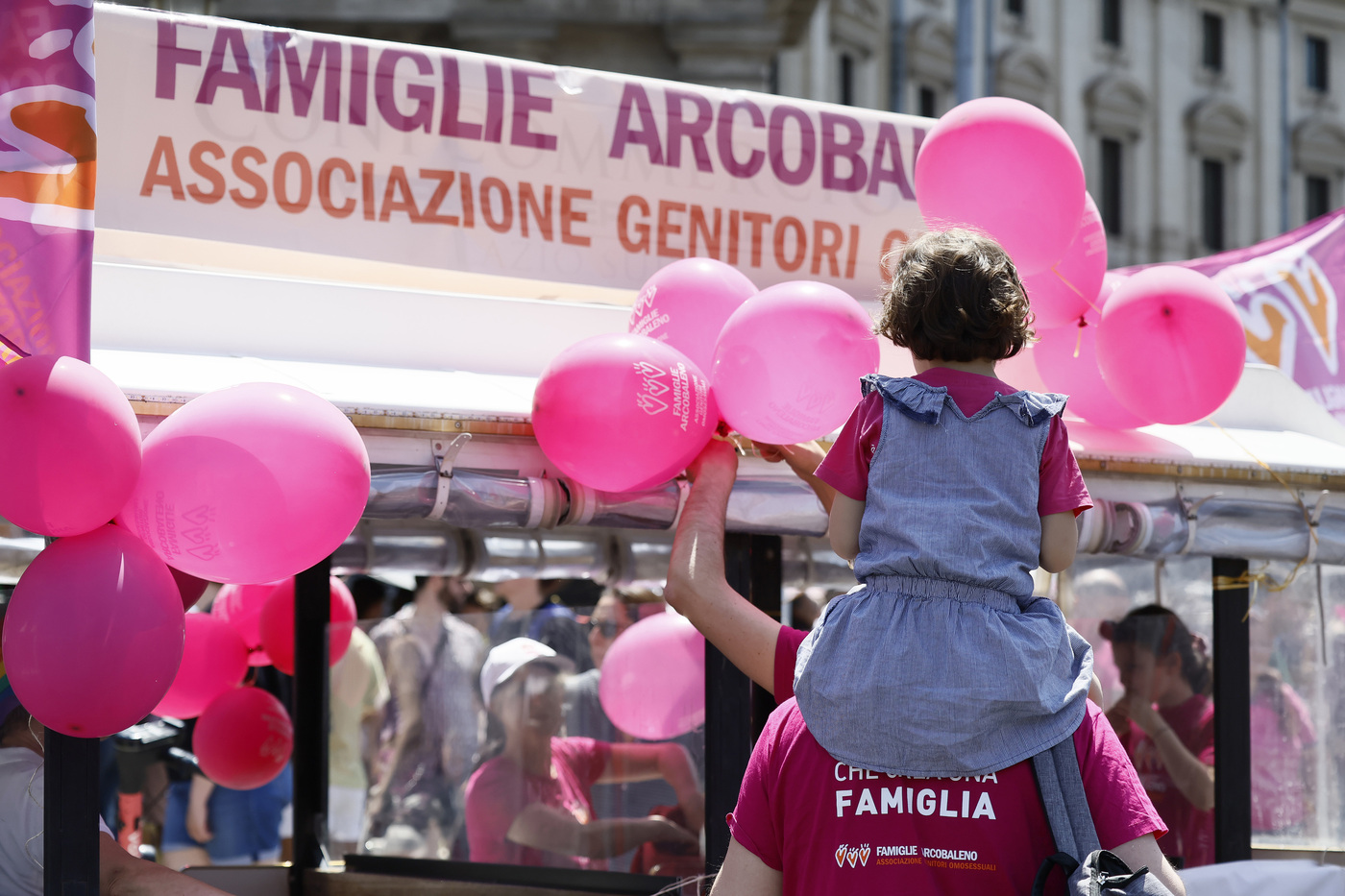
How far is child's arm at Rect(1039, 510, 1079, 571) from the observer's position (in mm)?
1934

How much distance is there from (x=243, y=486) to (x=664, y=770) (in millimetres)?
2074

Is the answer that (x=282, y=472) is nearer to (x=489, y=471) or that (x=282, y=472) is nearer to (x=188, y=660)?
(x=489, y=471)

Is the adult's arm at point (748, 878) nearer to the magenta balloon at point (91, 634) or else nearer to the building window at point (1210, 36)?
the magenta balloon at point (91, 634)

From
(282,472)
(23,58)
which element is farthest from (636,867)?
(23,58)

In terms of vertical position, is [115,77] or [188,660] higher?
[115,77]

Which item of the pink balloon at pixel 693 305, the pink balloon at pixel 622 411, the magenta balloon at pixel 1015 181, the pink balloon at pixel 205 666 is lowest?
the pink balloon at pixel 205 666

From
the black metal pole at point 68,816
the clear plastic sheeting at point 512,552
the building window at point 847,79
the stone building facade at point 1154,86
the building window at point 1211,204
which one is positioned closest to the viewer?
the black metal pole at point 68,816

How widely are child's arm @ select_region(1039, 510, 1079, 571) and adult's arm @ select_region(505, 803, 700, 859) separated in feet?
7.88

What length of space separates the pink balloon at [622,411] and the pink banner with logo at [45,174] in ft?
3.01

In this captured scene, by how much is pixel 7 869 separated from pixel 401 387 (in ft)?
4.35

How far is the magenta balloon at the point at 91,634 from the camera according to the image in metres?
2.32

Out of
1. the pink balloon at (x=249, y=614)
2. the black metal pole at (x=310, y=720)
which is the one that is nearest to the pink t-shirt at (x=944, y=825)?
the black metal pole at (x=310, y=720)

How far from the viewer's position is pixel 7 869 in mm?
2889

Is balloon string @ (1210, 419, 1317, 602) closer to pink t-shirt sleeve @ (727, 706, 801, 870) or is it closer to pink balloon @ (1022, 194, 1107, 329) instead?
pink balloon @ (1022, 194, 1107, 329)
